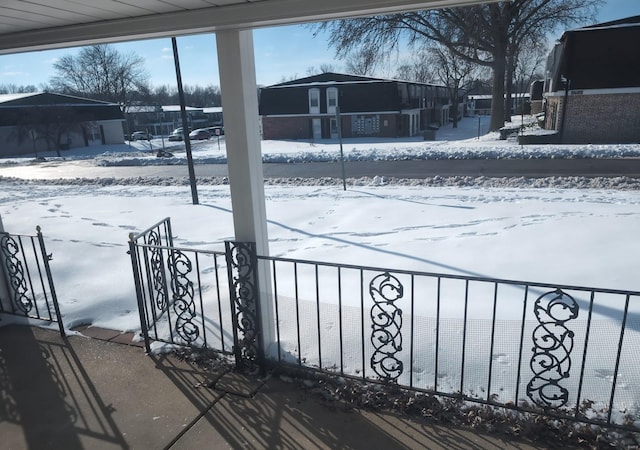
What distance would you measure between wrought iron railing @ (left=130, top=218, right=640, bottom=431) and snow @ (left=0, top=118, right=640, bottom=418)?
39 millimetres

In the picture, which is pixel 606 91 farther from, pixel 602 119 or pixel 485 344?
pixel 485 344

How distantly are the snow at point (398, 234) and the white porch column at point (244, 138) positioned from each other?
1103 mm

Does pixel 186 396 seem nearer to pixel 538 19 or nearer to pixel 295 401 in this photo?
pixel 295 401

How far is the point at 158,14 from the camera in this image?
10.3 ft

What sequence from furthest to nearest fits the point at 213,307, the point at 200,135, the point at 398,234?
the point at 200,135
the point at 398,234
the point at 213,307

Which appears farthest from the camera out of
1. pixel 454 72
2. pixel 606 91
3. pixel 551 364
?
pixel 454 72

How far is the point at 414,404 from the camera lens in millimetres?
3000

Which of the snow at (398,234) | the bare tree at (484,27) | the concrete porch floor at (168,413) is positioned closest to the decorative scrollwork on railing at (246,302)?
the concrete porch floor at (168,413)

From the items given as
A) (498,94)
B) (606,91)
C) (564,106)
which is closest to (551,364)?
(564,106)

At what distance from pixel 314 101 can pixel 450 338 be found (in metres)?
34.2

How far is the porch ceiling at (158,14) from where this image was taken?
2736 millimetres

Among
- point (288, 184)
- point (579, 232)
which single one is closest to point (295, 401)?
point (579, 232)

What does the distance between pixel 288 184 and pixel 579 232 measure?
9.26m

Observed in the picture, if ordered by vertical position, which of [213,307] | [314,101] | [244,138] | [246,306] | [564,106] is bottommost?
[213,307]
